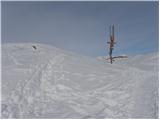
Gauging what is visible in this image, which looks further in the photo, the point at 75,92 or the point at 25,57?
the point at 25,57

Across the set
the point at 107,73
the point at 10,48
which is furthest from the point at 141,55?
the point at 10,48

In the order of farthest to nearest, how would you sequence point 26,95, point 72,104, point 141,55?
point 141,55
point 26,95
point 72,104

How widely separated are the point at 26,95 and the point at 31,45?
0.69 meters

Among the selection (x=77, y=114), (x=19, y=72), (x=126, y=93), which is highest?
(x=19, y=72)

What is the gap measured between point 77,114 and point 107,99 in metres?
0.47

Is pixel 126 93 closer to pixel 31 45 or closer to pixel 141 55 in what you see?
pixel 141 55

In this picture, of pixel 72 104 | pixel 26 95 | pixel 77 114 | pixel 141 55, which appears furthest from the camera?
pixel 141 55

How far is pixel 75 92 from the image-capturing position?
406 cm

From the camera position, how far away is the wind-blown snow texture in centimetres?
362

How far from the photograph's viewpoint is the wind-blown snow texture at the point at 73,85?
362 cm

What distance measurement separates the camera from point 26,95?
408 cm

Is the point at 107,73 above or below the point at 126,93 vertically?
above

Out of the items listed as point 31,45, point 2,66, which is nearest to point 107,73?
point 31,45

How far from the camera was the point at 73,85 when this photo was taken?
13.7ft
